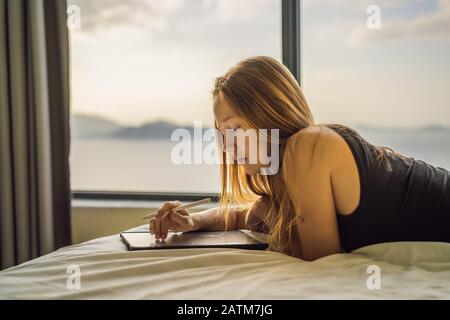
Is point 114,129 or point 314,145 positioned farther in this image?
point 114,129

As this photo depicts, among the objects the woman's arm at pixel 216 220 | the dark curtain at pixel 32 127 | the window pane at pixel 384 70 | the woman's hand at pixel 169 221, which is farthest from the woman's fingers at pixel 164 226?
the window pane at pixel 384 70

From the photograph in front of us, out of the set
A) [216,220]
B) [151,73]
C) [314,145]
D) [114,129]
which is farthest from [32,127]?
[314,145]

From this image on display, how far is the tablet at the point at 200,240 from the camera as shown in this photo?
119 centimetres

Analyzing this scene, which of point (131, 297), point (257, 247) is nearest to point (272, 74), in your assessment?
point (257, 247)

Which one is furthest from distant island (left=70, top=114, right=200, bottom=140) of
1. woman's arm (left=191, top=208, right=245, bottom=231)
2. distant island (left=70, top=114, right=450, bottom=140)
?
woman's arm (left=191, top=208, right=245, bottom=231)

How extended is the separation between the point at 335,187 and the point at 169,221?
0.43 meters

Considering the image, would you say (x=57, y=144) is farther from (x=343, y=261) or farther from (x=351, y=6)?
(x=343, y=261)

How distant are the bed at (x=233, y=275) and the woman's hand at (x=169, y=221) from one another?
13cm

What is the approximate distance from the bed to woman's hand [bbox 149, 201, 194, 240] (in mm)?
127

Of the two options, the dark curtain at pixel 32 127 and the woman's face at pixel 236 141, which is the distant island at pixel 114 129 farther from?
the woman's face at pixel 236 141

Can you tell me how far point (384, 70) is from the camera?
6.72 ft

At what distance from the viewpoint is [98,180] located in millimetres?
2336

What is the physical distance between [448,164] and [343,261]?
1.18m

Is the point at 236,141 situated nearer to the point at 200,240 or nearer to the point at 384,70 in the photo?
the point at 200,240
